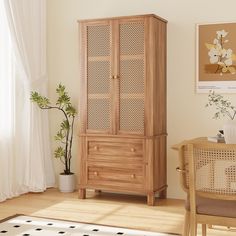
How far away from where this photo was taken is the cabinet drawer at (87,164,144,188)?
477 centimetres

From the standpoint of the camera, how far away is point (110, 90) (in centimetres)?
486

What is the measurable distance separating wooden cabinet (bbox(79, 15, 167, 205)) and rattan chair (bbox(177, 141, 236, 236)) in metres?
2.00

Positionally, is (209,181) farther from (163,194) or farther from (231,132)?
(163,194)

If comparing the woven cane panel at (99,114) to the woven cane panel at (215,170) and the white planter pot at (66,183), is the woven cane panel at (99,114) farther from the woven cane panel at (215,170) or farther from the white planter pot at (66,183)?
the woven cane panel at (215,170)

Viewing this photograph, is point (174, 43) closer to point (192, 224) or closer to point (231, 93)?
point (231, 93)

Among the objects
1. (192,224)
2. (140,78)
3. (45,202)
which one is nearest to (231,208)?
(192,224)

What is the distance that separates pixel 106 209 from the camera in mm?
4551

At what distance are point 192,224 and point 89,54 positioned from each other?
8.94 feet

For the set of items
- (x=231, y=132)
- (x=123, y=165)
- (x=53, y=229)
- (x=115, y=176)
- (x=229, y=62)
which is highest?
(x=229, y=62)

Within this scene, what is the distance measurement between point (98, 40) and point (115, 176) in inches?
56.8

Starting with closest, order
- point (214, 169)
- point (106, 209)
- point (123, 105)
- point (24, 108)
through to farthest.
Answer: point (214, 169), point (106, 209), point (123, 105), point (24, 108)

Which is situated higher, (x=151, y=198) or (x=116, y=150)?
(x=116, y=150)

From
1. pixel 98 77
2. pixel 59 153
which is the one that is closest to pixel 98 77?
pixel 98 77

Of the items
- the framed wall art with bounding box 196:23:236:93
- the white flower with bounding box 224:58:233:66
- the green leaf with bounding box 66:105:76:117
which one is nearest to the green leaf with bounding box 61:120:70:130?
the green leaf with bounding box 66:105:76:117
